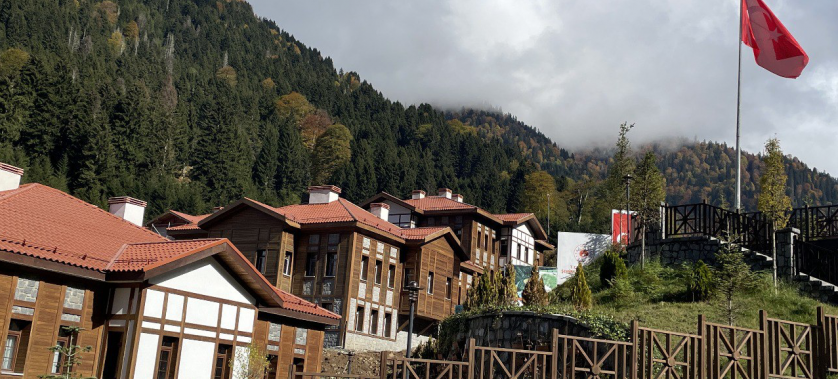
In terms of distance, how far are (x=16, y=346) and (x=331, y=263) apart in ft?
64.6

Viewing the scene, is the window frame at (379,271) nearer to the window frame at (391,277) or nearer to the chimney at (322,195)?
the window frame at (391,277)

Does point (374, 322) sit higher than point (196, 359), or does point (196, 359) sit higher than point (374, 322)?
point (374, 322)

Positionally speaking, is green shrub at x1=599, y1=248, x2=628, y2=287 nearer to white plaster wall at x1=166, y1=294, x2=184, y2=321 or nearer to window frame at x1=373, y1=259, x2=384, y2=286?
window frame at x1=373, y1=259, x2=384, y2=286

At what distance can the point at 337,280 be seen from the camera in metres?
36.7

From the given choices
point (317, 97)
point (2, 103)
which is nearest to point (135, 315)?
point (2, 103)

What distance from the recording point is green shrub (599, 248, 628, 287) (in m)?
27.2

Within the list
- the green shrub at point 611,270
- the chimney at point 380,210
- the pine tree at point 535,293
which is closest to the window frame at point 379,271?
the chimney at point 380,210

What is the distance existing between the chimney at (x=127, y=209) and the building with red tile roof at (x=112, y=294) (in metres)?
2.53

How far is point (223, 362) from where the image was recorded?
22109 millimetres

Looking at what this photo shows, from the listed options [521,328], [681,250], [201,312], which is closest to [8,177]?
[201,312]

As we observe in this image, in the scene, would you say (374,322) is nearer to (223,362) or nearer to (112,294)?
(223,362)

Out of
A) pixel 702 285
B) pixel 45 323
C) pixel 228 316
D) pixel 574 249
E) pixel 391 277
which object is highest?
pixel 574 249

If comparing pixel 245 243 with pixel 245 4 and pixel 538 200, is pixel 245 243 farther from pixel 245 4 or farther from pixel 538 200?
pixel 245 4

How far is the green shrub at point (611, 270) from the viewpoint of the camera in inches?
1070
